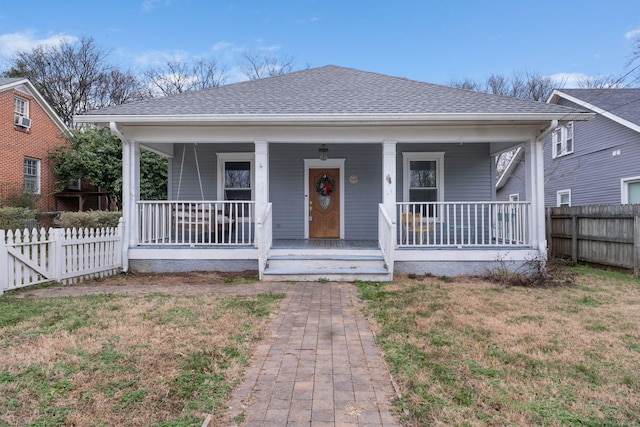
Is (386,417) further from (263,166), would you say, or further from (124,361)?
(263,166)

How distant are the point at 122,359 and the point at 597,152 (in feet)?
51.7

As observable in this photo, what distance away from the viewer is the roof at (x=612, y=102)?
11.9 metres

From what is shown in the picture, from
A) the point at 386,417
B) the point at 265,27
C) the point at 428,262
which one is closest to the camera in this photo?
the point at 386,417

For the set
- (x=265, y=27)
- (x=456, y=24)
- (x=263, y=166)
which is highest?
(x=265, y=27)

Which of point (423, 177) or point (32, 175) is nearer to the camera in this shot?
point (423, 177)

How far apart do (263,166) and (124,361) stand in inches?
195

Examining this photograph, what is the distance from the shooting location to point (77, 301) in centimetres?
520

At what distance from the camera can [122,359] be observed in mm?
3105

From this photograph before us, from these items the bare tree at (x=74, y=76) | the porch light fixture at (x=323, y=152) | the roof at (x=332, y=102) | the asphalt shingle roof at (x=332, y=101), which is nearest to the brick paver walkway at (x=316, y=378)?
the roof at (x=332, y=102)

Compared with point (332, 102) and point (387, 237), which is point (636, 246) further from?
point (332, 102)

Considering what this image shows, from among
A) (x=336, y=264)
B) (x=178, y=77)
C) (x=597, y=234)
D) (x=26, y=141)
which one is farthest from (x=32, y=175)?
(x=597, y=234)

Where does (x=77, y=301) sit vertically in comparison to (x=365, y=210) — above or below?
below

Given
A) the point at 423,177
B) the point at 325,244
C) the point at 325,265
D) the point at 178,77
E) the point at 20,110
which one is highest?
the point at 178,77

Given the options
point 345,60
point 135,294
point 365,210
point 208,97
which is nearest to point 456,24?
point 345,60
